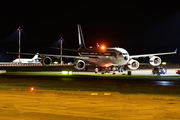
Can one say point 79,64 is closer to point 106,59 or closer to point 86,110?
point 106,59

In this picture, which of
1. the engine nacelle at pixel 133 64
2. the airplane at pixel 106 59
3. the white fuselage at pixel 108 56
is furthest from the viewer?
the engine nacelle at pixel 133 64

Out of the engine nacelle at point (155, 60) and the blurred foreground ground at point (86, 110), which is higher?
the engine nacelle at point (155, 60)

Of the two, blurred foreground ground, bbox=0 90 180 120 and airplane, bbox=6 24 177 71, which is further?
airplane, bbox=6 24 177 71

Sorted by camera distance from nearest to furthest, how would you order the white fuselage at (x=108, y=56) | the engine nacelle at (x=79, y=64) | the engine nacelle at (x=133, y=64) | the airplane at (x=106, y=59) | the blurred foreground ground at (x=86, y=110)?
the blurred foreground ground at (x=86, y=110)
the white fuselage at (x=108, y=56)
the airplane at (x=106, y=59)
the engine nacelle at (x=79, y=64)
the engine nacelle at (x=133, y=64)

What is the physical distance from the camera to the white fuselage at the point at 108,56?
4688 centimetres

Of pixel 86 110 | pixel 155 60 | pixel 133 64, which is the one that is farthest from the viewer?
pixel 155 60

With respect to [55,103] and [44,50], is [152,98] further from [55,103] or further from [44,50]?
[44,50]

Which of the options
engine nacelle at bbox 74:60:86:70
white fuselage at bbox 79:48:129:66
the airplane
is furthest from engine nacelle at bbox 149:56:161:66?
engine nacelle at bbox 74:60:86:70

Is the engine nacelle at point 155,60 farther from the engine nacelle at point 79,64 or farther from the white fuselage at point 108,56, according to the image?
the engine nacelle at point 79,64

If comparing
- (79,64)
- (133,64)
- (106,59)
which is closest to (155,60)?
(133,64)

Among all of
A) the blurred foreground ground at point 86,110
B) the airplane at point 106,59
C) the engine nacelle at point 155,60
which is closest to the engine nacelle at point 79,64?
the airplane at point 106,59

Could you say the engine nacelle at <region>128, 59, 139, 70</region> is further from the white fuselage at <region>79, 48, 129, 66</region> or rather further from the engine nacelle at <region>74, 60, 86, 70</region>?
the engine nacelle at <region>74, 60, 86, 70</region>

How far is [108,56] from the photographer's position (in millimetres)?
48219

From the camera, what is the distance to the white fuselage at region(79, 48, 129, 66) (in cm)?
4688
